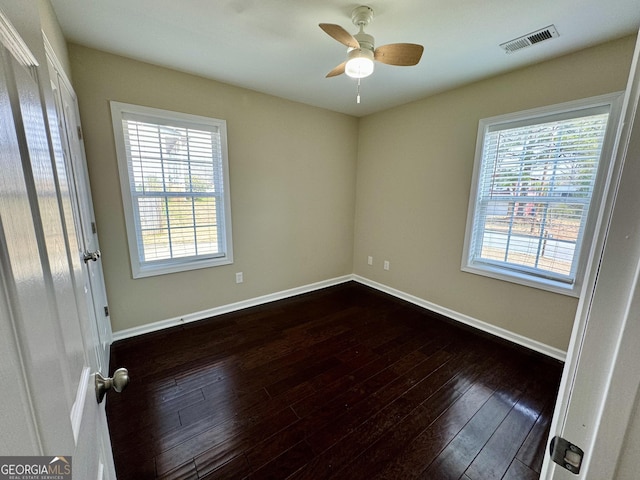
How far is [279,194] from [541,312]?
2983mm

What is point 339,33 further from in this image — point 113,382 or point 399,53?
point 113,382

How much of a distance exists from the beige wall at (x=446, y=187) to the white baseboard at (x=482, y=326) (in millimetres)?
48

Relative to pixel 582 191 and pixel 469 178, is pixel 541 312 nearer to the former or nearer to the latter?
pixel 582 191

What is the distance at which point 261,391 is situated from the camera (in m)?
1.90

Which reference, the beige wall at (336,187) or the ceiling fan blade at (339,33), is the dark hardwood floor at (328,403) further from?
the ceiling fan blade at (339,33)

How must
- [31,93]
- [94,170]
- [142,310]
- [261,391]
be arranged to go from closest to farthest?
[31,93] < [261,391] < [94,170] < [142,310]

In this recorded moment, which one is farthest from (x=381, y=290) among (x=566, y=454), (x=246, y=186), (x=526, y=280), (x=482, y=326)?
(x=566, y=454)

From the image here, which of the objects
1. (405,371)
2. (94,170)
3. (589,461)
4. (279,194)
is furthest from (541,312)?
(94,170)

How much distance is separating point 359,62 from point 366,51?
0.08 m

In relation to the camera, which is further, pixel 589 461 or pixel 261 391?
pixel 261 391

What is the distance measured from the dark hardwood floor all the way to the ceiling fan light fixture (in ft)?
7.46

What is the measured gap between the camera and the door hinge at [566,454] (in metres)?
0.52

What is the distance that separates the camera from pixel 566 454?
20.9 inches

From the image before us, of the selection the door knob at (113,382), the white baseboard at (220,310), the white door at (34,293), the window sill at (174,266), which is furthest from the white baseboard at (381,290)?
the white door at (34,293)
